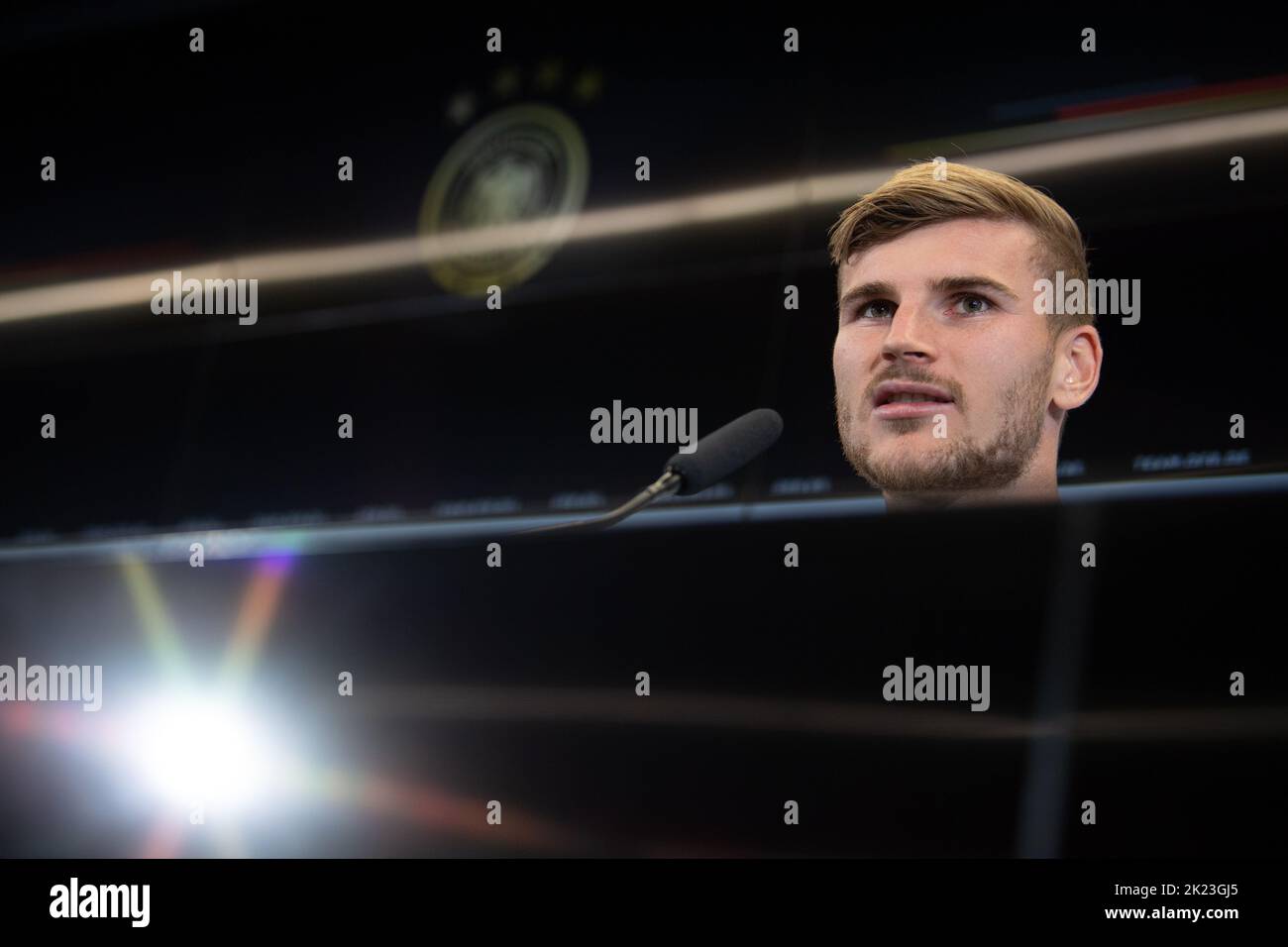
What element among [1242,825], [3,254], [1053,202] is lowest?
[1242,825]

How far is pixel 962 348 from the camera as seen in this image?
1758mm

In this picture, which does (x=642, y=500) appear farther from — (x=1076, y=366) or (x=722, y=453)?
(x=1076, y=366)

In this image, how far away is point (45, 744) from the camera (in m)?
1.95

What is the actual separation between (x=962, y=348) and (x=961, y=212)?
217 mm

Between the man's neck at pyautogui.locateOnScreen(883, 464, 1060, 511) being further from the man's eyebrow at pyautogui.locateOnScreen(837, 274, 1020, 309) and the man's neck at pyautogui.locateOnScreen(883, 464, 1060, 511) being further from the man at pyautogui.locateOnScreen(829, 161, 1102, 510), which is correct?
the man's eyebrow at pyautogui.locateOnScreen(837, 274, 1020, 309)

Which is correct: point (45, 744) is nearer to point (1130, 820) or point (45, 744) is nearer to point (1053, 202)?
point (1130, 820)

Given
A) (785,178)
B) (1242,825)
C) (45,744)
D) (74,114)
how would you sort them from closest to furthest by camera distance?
(1242,825) < (785,178) < (45,744) < (74,114)

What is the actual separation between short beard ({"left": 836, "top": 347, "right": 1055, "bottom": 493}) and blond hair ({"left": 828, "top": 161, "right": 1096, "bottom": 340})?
0.10m

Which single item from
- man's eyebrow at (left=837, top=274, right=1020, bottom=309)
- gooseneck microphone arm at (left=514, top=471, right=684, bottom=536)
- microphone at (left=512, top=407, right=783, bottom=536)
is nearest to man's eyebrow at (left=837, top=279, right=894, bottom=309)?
man's eyebrow at (left=837, top=274, right=1020, bottom=309)

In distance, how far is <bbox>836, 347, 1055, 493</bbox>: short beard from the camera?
174 centimetres

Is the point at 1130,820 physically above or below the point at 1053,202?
below

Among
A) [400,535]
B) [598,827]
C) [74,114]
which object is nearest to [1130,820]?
[598,827]

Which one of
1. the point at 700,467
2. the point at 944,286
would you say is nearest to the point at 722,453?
the point at 700,467
